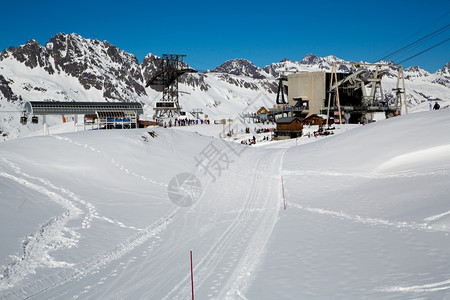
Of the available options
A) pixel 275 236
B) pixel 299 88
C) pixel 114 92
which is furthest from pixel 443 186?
pixel 114 92

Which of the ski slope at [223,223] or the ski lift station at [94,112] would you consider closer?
the ski slope at [223,223]

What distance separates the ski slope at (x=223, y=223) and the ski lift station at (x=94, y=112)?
672 inches

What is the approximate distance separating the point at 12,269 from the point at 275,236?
7.90 meters

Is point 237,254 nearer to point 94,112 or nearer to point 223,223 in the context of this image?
point 223,223

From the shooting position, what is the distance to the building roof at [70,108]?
50.5m

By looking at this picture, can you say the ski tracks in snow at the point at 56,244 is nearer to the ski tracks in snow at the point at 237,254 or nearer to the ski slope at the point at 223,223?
the ski slope at the point at 223,223

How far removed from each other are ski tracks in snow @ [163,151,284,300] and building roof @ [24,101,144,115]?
42.9 metres

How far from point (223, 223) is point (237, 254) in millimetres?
3353

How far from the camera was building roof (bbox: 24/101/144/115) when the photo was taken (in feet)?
166

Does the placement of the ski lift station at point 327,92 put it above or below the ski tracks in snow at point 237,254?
above

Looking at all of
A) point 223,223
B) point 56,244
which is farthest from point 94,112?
point 56,244

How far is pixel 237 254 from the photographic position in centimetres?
955

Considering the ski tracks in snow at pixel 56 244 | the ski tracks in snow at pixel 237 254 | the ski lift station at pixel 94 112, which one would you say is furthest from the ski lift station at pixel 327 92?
the ski tracks in snow at pixel 56 244

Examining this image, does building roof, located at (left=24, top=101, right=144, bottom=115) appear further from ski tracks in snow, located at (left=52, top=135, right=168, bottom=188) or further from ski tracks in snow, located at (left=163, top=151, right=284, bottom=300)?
ski tracks in snow, located at (left=163, top=151, right=284, bottom=300)
